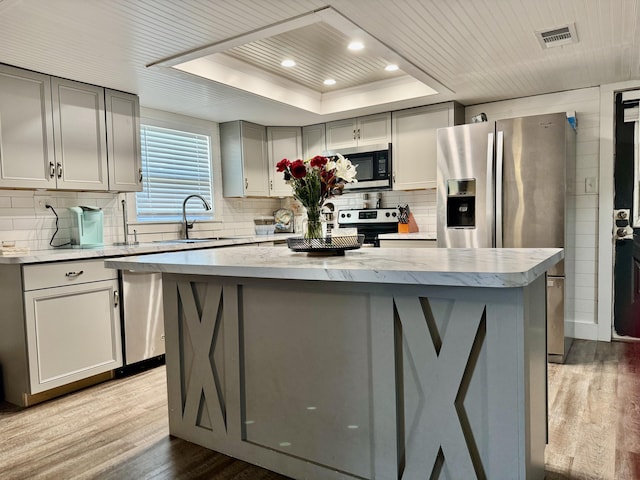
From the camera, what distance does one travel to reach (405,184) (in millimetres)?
4574

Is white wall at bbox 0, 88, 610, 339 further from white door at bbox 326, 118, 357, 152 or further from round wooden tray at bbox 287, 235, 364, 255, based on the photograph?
round wooden tray at bbox 287, 235, 364, 255

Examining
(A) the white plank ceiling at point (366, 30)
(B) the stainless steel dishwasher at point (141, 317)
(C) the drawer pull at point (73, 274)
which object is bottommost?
(B) the stainless steel dishwasher at point (141, 317)

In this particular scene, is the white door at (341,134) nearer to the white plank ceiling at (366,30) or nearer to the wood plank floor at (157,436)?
the white plank ceiling at (366,30)

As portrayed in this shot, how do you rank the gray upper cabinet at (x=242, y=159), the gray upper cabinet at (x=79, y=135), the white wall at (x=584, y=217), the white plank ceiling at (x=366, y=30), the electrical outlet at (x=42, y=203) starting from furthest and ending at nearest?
the gray upper cabinet at (x=242, y=159)
the white wall at (x=584, y=217)
the electrical outlet at (x=42, y=203)
the gray upper cabinet at (x=79, y=135)
the white plank ceiling at (x=366, y=30)

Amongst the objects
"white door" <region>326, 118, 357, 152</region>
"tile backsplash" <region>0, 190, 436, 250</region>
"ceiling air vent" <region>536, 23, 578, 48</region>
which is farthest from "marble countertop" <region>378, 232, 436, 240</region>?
"ceiling air vent" <region>536, 23, 578, 48</region>

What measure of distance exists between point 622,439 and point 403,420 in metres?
1.33

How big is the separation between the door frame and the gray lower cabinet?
395cm

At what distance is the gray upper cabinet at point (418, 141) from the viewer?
436 cm

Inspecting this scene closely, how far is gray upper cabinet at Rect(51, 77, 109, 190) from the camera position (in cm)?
327

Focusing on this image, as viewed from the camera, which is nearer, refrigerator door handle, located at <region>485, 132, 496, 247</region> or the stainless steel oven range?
refrigerator door handle, located at <region>485, 132, 496, 247</region>

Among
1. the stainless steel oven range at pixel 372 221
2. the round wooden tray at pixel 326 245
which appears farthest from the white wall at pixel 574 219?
the round wooden tray at pixel 326 245

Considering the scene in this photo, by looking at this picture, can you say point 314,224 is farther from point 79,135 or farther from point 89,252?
point 79,135

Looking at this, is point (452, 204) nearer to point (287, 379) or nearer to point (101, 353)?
point (287, 379)

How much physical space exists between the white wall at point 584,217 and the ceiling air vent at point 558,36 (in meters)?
1.26
